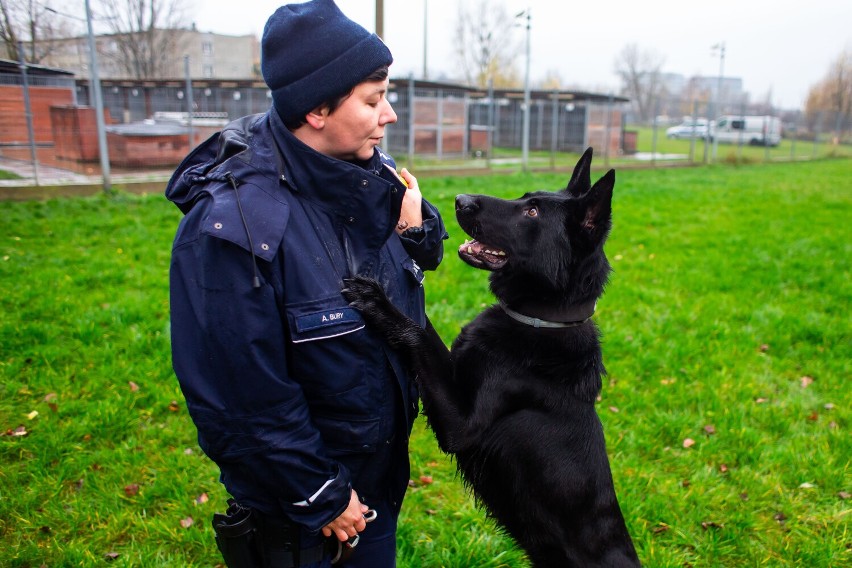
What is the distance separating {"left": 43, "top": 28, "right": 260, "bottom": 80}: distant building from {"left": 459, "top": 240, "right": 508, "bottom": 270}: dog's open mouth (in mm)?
5980

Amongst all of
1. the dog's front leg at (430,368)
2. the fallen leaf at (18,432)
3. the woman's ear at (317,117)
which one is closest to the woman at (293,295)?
the woman's ear at (317,117)

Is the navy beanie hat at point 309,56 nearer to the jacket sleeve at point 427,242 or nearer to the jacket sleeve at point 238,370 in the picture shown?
the jacket sleeve at point 238,370

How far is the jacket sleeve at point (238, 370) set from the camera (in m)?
1.52

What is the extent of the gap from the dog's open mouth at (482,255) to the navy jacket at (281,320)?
0.76 metres

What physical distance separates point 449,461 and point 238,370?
8.15 feet

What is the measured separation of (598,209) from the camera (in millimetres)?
2498

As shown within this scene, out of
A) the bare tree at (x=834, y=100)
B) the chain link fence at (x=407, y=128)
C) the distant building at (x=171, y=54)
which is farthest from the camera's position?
the bare tree at (x=834, y=100)

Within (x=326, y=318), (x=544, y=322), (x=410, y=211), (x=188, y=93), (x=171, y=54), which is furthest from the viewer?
(x=171, y=54)

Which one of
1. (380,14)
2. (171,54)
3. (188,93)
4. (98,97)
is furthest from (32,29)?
(171,54)

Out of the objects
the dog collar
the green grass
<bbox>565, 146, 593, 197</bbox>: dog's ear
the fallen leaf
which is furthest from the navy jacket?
the fallen leaf

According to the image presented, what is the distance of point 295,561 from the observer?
1822 millimetres

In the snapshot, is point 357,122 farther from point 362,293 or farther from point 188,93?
point 188,93

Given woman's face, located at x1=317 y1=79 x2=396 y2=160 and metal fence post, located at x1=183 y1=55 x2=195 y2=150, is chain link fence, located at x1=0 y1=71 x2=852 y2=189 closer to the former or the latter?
metal fence post, located at x1=183 y1=55 x2=195 y2=150

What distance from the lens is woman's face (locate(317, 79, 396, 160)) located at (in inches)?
66.7
